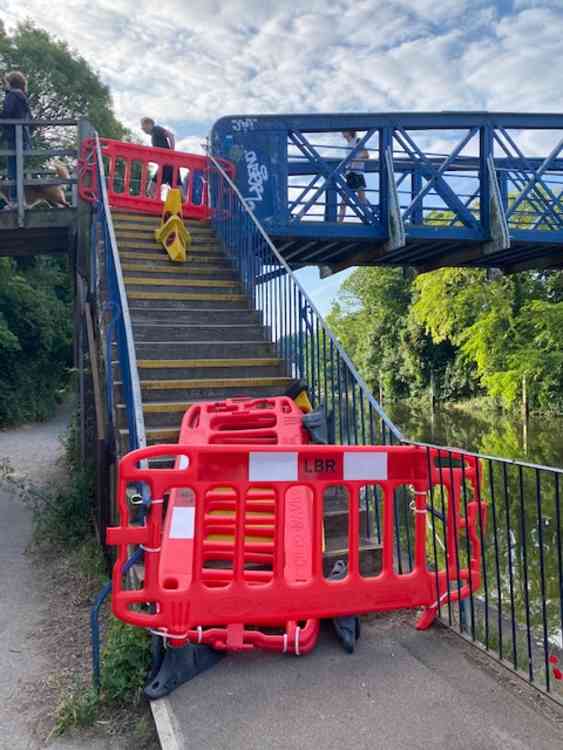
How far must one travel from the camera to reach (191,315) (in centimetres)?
742

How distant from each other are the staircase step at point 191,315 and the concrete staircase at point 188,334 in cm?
1

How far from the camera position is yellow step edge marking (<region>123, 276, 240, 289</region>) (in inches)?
305

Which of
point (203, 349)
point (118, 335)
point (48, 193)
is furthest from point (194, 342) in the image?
point (48, 193)

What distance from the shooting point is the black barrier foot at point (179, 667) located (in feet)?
10.3

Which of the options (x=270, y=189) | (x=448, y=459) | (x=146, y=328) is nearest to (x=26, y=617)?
(x=146, y=328)

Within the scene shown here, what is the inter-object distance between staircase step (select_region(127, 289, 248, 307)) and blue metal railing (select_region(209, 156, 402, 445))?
6.7 inches

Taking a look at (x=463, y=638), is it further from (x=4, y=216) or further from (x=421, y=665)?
(x=4, y=216)

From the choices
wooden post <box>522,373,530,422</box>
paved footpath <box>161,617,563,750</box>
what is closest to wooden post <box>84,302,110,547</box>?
paved footpath <box>161,617,563,750</box>

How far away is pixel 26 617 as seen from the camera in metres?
5.01

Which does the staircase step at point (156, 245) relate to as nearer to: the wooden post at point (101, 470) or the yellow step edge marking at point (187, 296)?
the yellow step edge marking at point (187, 296)

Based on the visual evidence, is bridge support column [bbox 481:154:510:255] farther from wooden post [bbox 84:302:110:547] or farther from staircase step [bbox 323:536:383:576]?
staircase step [bbox 323:536:383:576]

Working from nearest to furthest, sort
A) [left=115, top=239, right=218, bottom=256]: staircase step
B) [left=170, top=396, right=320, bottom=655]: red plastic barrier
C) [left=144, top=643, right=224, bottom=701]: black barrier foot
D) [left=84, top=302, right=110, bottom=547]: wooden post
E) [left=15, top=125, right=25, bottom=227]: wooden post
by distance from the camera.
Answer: [left=144, top=643, right=224, bottom=701]: black barrier foot
[left=170, top=396, right=320, bottom=655]: red plastic barrier
[left=84, top=302, right=110, bottom=547]: wooden post
[left=115, top=239, right=218, bottom=256]: staircase step
[left=15, top=125, right=25, bottom=227]: wooden post

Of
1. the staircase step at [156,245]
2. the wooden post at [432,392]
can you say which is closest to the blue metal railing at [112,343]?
the staircase step at [156,245]

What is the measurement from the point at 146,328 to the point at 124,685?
4314 mm
